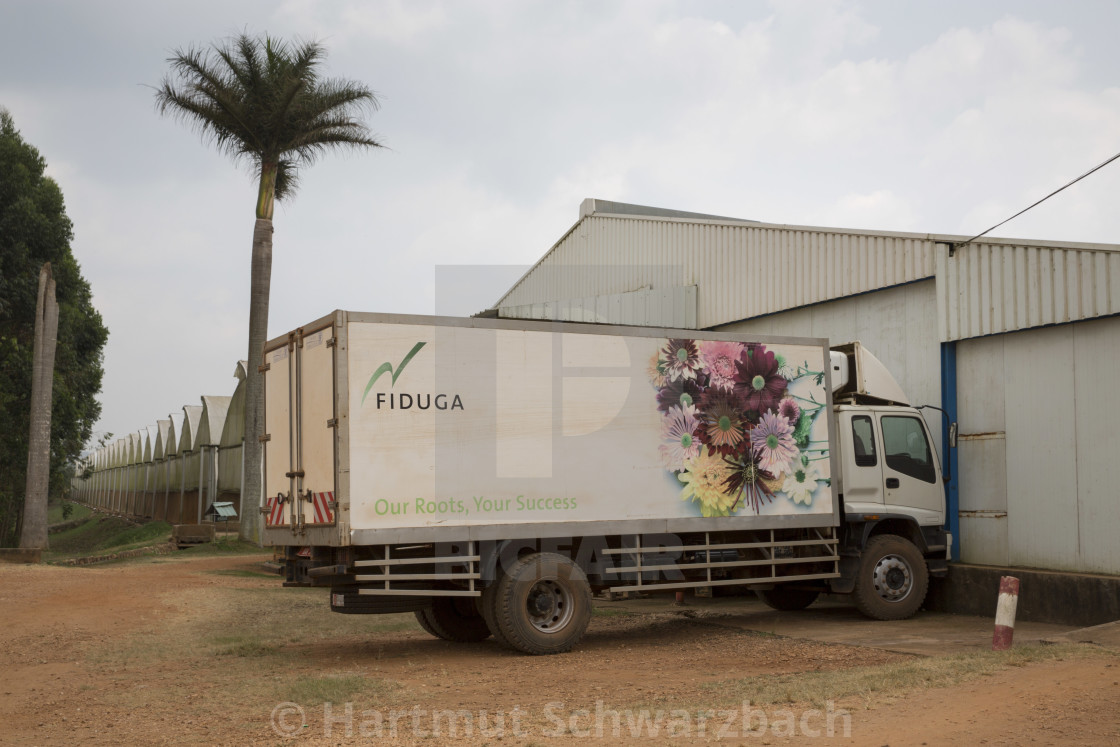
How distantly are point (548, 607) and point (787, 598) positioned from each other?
16.2ft

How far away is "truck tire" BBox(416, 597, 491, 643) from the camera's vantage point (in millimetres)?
11094

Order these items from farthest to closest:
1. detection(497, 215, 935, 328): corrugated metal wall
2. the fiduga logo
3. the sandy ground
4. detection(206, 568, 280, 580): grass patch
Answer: detection(206, 568, 280, 580): grass patch → detection(497, 215, 935, 328): corrugated metal wall → the fiduga logo → the sandy ground

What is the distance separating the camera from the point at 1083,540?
12273mm

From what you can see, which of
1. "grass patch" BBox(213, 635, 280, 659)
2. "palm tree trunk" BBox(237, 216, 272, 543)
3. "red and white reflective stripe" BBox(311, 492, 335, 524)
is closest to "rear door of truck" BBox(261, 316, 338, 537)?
"red and white reflective stripe" BBox(311, 492, 335, 524)

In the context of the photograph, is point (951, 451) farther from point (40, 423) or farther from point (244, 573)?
point (40, 423)

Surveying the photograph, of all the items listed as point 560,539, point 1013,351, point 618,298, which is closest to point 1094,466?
point 1013,351

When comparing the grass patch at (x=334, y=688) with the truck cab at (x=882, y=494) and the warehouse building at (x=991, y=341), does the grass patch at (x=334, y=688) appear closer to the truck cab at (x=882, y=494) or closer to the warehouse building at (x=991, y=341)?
the truck cab at (x=882, y=494)

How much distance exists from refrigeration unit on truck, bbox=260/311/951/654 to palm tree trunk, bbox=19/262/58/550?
16.3 meters

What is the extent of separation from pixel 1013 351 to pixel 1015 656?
18.5 ft

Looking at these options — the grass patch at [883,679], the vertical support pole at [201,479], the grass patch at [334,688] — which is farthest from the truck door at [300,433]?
the vertical support pole at [201,479]

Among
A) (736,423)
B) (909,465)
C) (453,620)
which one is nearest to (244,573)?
(453,620)

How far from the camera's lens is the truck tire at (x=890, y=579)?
12227mm

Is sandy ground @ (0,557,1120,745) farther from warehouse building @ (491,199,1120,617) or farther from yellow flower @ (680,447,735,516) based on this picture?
warehouse building @ (491,199,1120,617)

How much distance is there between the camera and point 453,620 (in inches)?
440
